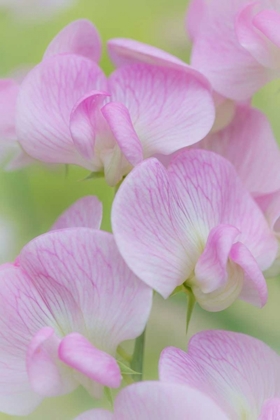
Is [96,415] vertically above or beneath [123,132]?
beneath


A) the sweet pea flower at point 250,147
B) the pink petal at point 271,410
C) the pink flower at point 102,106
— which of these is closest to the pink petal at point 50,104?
the pink flower at point 102,106

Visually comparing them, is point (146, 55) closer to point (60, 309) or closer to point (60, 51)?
point (60, 51)

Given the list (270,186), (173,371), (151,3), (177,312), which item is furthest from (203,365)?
(151,3)

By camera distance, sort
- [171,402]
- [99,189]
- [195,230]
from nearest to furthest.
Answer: [171,402], [195,230], [99,189]

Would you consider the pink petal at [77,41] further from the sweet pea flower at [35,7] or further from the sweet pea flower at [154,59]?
the sweet pea flower at [35,7]

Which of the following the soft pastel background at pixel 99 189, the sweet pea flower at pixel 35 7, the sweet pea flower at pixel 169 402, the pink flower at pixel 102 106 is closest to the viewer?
the sweet pea flower at pixel 169 402

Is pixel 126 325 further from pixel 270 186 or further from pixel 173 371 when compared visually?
pixel 270 186

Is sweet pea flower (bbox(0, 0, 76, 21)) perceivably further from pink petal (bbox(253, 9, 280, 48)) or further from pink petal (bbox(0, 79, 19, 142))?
pink petal (bbox(253, 9, 280, 48))

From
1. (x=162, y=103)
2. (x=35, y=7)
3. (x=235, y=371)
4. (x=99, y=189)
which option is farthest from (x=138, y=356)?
(x=35, y=7)

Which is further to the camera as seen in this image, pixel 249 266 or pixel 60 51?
pixel 60 51
